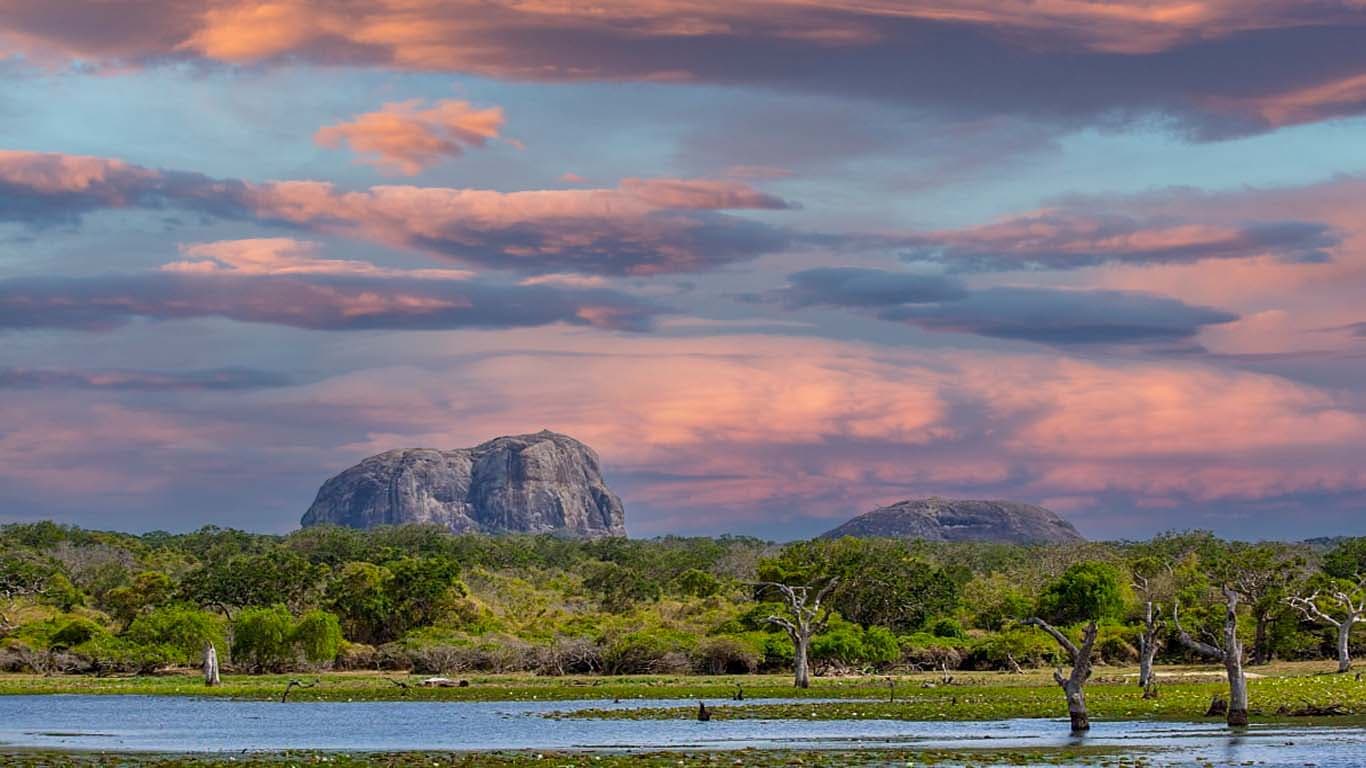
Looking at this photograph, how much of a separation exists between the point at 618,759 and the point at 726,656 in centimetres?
7081

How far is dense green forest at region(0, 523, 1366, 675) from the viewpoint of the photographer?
120375 mm

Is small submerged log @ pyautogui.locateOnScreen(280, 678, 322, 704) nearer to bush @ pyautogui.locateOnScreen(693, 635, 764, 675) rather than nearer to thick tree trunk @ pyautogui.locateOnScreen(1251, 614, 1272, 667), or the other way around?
bush @ pyautogui.locateOnScreen(693, 635, 764, 675)

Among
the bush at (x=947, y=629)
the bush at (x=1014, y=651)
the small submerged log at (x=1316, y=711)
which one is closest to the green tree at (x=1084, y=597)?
the bush at (x=947, y=629)

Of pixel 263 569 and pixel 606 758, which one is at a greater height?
pixel 263 569

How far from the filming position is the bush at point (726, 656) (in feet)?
393

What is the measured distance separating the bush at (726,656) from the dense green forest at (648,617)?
0.15m

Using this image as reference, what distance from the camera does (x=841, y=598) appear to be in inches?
5438

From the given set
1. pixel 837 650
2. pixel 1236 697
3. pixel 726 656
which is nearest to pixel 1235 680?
pixel 1236 697

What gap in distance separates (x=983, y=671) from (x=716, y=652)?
20360mm

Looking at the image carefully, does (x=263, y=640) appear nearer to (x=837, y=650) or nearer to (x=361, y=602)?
(x=361, y=602)

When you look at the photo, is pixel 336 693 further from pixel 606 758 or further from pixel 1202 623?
pixel 1202 623

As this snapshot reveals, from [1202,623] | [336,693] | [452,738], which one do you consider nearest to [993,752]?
[452,738]

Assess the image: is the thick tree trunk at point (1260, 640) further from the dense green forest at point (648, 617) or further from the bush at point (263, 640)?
the bush at point (263, 640)

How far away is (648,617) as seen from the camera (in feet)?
472
